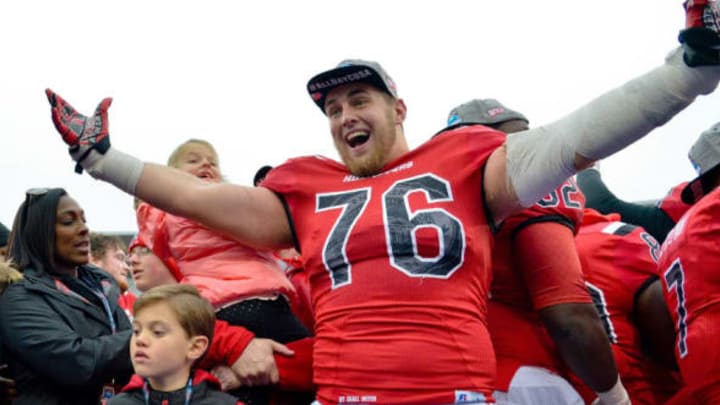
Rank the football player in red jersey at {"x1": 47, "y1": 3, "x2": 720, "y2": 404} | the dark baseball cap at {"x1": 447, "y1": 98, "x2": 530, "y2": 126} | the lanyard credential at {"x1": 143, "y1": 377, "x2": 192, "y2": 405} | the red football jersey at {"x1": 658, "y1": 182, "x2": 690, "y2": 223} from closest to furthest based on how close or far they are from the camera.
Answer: the football player in red jersey at {"x1": 47, "y1": 3, "x2": 720, "y2": 404} < the lanyard credential at {"x1": 143, "y1": 377, "x2": 192, "y2": 405} < the dark baseball cap at {"x1": 447, "y1": 98, "x2": 530, "y2": 126} < the red football jersey at {"x1": 658, "y1": 182, "x2": 690, "y2": 223}

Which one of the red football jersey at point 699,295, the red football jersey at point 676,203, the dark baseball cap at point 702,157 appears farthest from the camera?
the red football jersey at point 676,203

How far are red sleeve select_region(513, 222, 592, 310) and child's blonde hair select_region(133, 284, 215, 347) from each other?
1.05 meters

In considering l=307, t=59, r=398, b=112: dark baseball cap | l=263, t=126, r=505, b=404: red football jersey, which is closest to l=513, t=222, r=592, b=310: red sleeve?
l=263, t=126, r=505, b=404: red football jersey

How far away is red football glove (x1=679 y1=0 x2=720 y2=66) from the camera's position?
5.36 ft

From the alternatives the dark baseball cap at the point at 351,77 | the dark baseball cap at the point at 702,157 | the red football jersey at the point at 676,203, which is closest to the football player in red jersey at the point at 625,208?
the red football jersey at the point at 676,203

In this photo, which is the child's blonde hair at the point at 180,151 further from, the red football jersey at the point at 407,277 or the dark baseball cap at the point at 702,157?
the dark baseball cap at the point at 702,157

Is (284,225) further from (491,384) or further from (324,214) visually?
(491,384)

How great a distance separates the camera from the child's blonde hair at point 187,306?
2.28 meters

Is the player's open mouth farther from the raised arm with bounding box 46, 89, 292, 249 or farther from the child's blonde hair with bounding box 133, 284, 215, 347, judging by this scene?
the child's blonde hair with bounding box 133, 284, 215, 347

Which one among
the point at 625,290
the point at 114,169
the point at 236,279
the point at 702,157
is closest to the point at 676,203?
the point at 702,157

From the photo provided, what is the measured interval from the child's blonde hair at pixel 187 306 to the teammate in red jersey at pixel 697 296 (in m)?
1.60

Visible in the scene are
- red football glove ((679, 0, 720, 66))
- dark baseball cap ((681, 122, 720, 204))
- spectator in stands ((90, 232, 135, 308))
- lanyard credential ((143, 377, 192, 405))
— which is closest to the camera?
red football glove ((679, 0, 720, 66))

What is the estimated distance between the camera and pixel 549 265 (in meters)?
2.32

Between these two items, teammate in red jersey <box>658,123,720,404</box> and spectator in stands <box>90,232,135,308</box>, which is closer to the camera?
teammate in red jersey <box>658,123,720,404</box>
